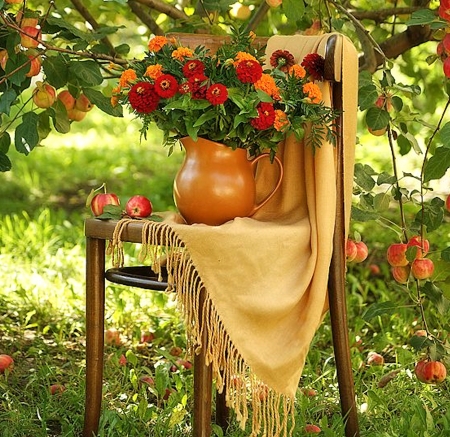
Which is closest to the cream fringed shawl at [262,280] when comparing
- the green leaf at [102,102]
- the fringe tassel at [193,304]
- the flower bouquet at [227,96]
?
the fringe tassel at [193,304]

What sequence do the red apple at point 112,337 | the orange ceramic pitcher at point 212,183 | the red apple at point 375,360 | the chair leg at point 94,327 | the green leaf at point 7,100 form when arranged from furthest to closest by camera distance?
the red apple at point 112,337 → the red apple at point 375,360 → the green leaf at point 7,100 → the chair leg at point 94,327 → the orange ceramic pitcher at point 212,183

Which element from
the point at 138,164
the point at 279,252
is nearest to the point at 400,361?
the point at 279,252

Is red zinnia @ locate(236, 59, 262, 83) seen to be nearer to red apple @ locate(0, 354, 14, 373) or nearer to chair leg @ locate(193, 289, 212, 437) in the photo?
chair leg @ locate(193, 289, 212, 437)

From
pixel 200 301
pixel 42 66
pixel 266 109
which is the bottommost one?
pixel 200 301

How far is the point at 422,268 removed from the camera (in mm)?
2262

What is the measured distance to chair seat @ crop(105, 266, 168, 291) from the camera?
6.61 ft

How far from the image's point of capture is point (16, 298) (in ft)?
11.2

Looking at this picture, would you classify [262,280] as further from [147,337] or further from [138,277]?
[147,337]

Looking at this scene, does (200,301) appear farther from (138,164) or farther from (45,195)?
(138,164)

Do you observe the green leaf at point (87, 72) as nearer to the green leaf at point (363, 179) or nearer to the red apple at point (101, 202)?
the red apple at point (101, 202)

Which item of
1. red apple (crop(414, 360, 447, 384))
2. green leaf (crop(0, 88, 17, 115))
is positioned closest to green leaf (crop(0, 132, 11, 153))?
green leaf (crop(0, 88, 17, 115))

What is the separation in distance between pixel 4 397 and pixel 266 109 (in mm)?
1175

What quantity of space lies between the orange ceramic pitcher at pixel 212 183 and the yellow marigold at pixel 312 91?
0.18 meters

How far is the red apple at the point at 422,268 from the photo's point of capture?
2.26 meters
